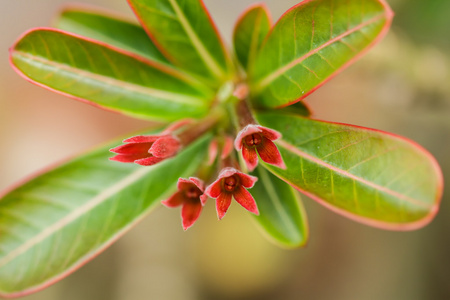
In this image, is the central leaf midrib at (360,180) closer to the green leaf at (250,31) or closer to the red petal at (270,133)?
the red petal at (270,133)

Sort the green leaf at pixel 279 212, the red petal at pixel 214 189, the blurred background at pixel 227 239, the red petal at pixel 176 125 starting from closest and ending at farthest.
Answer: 1. the red petal at pixel 214 189
2. the red petal at pixel 176 125
3. the green leaf at pixel 279 212
4. the blurred background at pixel 227 239

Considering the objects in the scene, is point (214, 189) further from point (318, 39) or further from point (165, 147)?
point (318, 39)

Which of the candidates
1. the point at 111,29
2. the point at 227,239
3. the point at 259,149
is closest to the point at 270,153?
the point at 259,149

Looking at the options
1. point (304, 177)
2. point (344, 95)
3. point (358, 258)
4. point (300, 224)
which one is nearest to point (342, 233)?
point (358, 258)

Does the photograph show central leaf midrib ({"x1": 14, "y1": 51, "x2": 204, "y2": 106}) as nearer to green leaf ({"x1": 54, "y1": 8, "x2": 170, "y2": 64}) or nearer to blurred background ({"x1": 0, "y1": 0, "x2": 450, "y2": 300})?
green leaf ({"x1": 54, "y1": 8, "x2": 170, "y2": 64})

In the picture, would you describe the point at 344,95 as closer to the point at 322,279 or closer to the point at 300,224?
the point at 322,279

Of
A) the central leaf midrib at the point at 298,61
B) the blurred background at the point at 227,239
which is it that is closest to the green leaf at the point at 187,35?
the central leaf midrib at the point at 298,61

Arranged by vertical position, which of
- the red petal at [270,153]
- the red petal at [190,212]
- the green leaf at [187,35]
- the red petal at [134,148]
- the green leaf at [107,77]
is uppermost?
the green leaf at [187,35]
